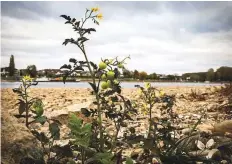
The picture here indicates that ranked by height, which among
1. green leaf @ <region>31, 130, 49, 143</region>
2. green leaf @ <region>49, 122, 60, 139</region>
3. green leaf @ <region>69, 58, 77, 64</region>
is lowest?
green leaf @ <region>31, 130, 49, 143</region>

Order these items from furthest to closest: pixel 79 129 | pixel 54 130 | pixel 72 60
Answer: pixel 72 60, pixel 54 130, pixel 79 129

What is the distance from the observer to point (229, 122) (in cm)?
429

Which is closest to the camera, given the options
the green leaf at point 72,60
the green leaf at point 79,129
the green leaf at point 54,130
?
the green leaf at point 79,129

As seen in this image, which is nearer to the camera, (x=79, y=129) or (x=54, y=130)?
(x=79, y=129)

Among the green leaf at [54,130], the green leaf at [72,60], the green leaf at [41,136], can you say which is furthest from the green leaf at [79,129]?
the green leaf at [72,60]

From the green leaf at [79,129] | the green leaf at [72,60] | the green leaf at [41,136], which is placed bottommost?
the green leaf at [41,136]

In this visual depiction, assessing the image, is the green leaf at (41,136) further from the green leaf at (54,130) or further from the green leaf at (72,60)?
the green leaf at (72,60)

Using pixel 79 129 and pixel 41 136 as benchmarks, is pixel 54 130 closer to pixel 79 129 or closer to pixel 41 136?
pixel 41 136

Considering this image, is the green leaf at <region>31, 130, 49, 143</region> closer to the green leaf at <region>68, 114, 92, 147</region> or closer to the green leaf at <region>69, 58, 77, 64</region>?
the green leaf at <region>68, 114, 92, 147</region>

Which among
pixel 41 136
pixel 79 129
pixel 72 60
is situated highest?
pixel 72 60

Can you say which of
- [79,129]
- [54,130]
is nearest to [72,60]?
[54,130]

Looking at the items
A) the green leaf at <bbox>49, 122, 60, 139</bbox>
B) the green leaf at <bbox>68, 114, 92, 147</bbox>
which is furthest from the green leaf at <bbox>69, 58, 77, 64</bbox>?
the green leaf at <bbox>68, 114, 92, 147</bbox>

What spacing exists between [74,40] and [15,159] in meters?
1.04

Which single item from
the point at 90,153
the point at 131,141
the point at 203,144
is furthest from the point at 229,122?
the point at 90,153
